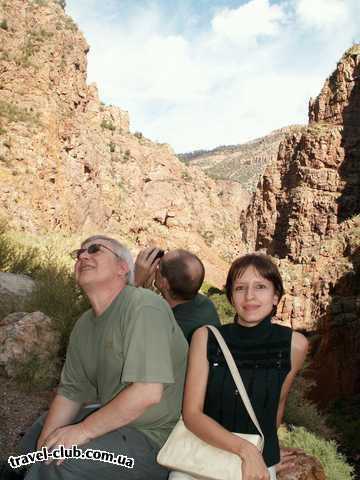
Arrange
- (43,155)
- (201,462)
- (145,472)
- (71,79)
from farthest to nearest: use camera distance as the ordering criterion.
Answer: (71,79) < (43,155) < (145,472) < (201,462)

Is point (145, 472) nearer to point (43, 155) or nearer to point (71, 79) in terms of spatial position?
point (43, 155)

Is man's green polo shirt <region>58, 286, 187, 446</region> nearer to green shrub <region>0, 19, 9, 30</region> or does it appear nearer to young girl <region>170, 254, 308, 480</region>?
young girl <region>170, 254, 308, 480</region>

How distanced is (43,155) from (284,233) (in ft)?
85.3

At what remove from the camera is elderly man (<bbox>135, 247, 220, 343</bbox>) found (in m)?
3.11

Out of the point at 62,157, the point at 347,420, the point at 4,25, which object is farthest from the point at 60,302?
the point at 4,25

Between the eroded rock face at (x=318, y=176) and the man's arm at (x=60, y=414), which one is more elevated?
the eroded rock face at (x=318, y=176)

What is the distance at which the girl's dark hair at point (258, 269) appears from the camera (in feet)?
7.85

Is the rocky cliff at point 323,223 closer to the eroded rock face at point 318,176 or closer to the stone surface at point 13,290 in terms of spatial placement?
the eroded rock face at point 318,176

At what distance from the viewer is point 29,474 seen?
2.09 metres

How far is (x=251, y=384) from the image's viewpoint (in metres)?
2.20

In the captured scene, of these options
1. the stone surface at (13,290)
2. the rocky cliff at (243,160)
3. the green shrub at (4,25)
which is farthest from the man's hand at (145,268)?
the rocky cliff at (243,160)

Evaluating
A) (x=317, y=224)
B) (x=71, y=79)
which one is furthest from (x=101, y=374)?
(x=317, y=224)

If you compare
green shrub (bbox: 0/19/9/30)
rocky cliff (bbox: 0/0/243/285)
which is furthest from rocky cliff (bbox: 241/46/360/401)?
green shrub (bbox: 0/19/9/30)

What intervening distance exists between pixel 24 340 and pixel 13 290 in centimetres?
212
